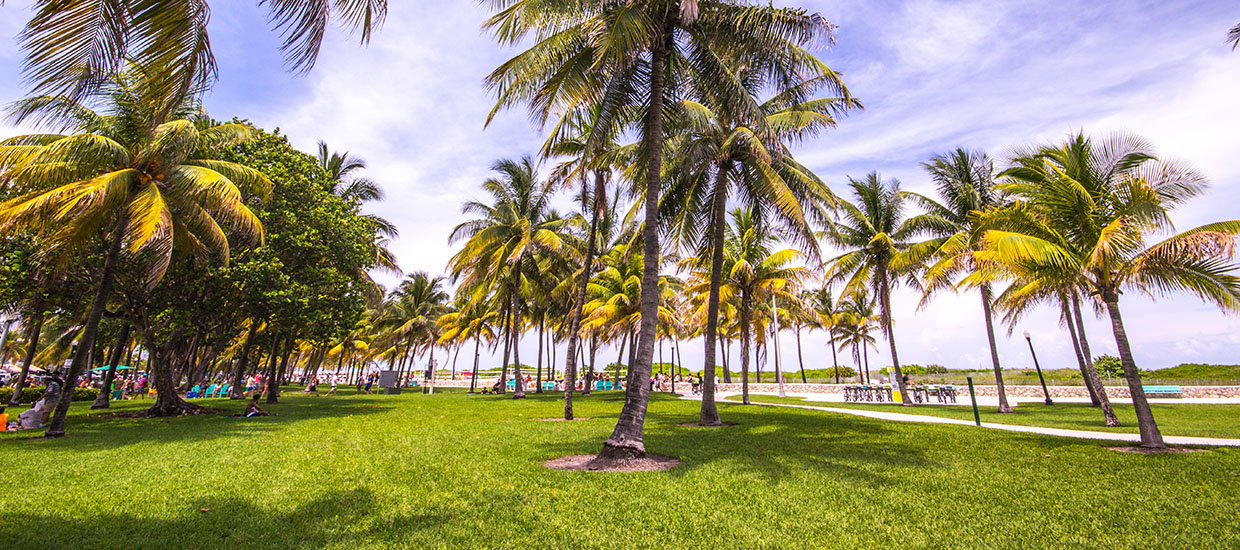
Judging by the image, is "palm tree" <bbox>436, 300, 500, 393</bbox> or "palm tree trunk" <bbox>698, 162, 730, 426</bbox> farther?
"palm tree" <bbox>436, 300, 500, 393</bbox>

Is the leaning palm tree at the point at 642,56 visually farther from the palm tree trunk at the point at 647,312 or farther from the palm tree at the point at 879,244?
the palm tree at the point at 879,244

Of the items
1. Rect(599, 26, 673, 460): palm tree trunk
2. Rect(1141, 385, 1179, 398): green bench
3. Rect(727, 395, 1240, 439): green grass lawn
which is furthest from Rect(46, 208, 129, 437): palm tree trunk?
Rect(1141, 385, 1179, 398): green bench

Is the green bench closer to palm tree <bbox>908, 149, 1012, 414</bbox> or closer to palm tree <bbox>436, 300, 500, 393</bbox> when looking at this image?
palm tree <bbox>908, 149, 1012, 414</bbox>

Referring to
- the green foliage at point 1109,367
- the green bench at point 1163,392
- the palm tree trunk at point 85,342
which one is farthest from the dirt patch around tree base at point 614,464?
the green foliage at point 1109,367

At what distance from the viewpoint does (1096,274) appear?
9070 mm

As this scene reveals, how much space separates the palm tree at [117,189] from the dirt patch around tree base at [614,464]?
8173mm

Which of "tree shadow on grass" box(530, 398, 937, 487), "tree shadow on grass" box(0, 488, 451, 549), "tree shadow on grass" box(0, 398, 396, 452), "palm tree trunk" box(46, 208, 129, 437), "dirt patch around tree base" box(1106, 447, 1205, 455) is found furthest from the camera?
"palm tree trunk" box(46, 208, 129, 437)

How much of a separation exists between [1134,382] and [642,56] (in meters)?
10.5

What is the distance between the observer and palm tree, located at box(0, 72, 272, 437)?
9336 millimetres

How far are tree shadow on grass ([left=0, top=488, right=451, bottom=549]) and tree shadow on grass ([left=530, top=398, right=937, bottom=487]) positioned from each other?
3547mm

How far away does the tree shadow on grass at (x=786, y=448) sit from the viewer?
6.68 metres

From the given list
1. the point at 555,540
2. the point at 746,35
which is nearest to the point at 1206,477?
the point at 555,540

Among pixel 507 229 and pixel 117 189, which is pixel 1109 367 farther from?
pixel 117 189

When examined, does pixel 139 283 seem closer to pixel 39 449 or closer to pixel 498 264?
pixel 39 449
